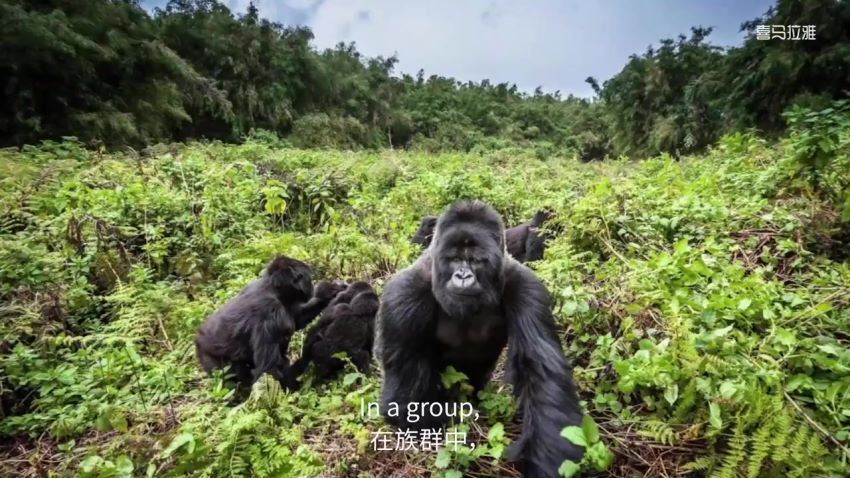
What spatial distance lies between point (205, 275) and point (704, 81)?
42.3 feet

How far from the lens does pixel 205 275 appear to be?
5688 millimetres

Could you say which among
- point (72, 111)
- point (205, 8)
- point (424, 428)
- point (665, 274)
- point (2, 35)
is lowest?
point (424, 428)

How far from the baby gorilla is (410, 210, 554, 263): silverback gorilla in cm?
186

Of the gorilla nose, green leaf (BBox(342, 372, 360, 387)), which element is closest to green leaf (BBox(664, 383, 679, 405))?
the gorilla nose

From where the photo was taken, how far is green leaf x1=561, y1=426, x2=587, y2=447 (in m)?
2.27

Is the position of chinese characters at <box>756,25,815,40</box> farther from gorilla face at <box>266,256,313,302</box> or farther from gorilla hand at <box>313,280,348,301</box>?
gorilla face at <box>266,256,313,302</box>

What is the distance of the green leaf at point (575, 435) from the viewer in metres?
2.27

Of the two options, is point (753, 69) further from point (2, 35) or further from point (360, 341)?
point (2, 35)

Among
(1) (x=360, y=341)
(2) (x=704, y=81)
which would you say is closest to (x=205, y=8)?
(2) (x=704, y=81)

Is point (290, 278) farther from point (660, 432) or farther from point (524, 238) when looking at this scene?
point (524, 238)

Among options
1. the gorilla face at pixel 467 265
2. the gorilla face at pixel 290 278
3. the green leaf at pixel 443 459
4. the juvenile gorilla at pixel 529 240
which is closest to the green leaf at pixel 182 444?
the green leaf at pixel 443 459

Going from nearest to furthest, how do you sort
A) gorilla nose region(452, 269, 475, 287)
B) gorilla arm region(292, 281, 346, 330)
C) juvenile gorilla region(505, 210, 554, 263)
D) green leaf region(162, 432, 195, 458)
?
green leaf region(162, 432, 195, 458), gorilla nose region(452, 269, 475, 287), gorilla arm region(292, 281, 346, 330), juvenile gorilla region(505, 210, 554, 263)

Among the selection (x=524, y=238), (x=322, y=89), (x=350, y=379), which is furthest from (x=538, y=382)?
(x=322, y=89)

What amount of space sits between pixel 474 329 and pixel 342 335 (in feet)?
4.26
